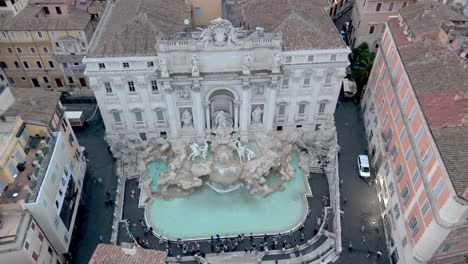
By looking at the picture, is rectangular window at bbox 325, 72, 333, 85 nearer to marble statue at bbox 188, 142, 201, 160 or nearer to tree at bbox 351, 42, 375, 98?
tree at bbox 351, 42, 375, 98

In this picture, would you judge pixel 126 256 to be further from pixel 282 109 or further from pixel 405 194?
pixel 405 194

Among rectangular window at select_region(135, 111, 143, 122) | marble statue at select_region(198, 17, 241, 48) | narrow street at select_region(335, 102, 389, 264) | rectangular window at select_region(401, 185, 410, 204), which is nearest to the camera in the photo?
rectangular window at select_region(401, 185, 410, 204)

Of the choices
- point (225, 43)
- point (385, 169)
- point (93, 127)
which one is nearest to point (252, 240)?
point (385, 169)

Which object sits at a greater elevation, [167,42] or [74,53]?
[167,42]

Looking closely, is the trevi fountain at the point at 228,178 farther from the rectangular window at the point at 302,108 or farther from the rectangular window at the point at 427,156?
the rectangular window at the point at 427,156

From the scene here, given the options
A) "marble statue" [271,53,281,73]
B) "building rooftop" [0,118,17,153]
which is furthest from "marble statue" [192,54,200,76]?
"building rooftop" [0,118,17,153]

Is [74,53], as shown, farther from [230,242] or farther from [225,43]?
[230,242]

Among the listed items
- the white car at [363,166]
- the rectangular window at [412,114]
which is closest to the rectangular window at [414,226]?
the rectangular window at [412,114]

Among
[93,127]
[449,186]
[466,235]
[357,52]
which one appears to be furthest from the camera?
[357,52]
